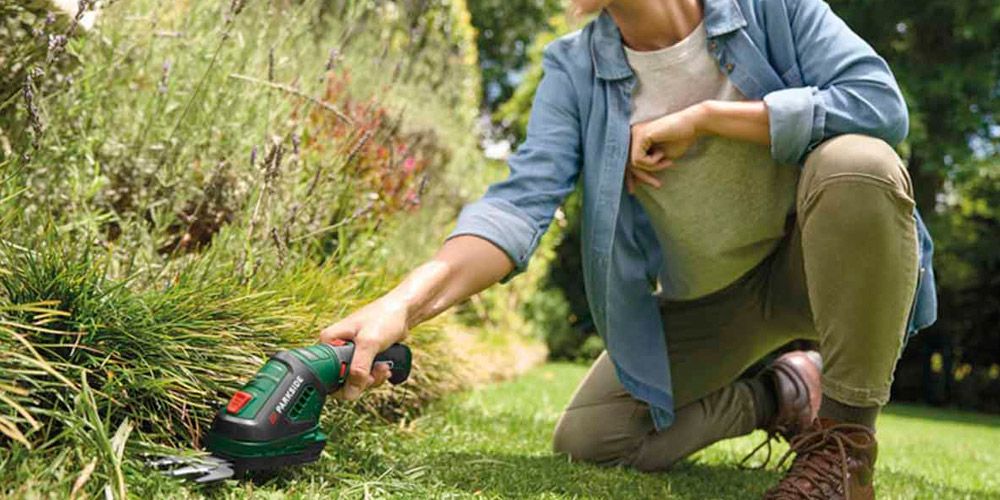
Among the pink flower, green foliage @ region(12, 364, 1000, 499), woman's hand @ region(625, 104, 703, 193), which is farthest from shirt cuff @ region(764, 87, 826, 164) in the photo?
the pink flower

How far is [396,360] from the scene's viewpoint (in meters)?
1.78

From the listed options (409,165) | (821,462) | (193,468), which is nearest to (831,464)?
(821,462)

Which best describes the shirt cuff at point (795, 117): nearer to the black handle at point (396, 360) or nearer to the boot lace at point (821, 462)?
the boot lace at point (821, 462)

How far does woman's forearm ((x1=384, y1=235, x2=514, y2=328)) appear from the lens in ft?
5.96

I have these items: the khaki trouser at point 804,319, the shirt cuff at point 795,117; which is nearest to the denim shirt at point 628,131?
the shirt cuff at point 795,117

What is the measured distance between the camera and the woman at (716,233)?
1.88 m

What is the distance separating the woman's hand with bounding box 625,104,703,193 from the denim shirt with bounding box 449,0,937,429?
0.04m

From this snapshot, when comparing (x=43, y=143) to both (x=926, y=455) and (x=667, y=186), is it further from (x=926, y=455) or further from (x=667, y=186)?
(x=926, y=455)

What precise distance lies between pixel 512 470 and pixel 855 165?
0.94 meters

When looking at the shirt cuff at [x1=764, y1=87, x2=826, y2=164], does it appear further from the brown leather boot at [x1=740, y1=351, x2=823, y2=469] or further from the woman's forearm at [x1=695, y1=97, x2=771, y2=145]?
the brown leather boot at [x1=740, y1=351, x2=823, y2=469]

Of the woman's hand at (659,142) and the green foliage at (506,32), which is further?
the green foliage at (506,32)

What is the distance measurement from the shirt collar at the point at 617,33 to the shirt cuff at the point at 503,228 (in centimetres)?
44

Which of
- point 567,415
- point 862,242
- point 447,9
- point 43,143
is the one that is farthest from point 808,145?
point 447,9

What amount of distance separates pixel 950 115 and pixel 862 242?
8642mm
